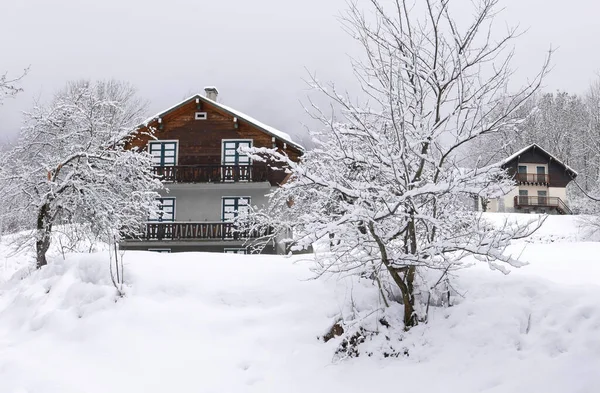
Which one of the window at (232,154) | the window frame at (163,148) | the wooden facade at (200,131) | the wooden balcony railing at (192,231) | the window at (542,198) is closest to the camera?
the wooden balcony railing at (192,231)

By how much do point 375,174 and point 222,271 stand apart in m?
4.58

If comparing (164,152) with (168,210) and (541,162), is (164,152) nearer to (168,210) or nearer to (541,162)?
(168,210)

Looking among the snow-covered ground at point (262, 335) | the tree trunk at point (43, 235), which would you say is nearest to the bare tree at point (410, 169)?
the snow-covered ground at point (262, 335)

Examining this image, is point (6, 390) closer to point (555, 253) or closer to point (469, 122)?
point (469, 122)

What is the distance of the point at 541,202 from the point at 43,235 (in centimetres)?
4149

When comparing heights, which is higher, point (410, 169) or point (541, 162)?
point (541, 162)

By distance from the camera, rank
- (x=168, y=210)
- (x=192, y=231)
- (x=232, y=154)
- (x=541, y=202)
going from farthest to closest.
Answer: (x=541, y=202), (x=232, y=154), (x=168, y=210), (x=192, y=231)

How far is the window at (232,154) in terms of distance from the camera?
22875mm

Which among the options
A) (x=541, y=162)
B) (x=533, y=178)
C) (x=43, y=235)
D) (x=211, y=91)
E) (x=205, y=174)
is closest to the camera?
(x=43, y=235)

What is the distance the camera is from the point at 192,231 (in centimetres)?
2178

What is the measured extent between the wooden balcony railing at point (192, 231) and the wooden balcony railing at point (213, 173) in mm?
1945

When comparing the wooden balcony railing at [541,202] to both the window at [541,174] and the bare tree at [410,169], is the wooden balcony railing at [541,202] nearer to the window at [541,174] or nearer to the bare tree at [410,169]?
the window at [541,174]

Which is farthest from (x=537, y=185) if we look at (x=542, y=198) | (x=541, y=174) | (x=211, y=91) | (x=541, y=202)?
(x=211, y=91)

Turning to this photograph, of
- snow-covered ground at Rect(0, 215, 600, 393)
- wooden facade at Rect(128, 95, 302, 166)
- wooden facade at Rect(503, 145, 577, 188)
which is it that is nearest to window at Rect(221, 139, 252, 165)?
wooden facade at Rect(128, 95, 302, 166)
